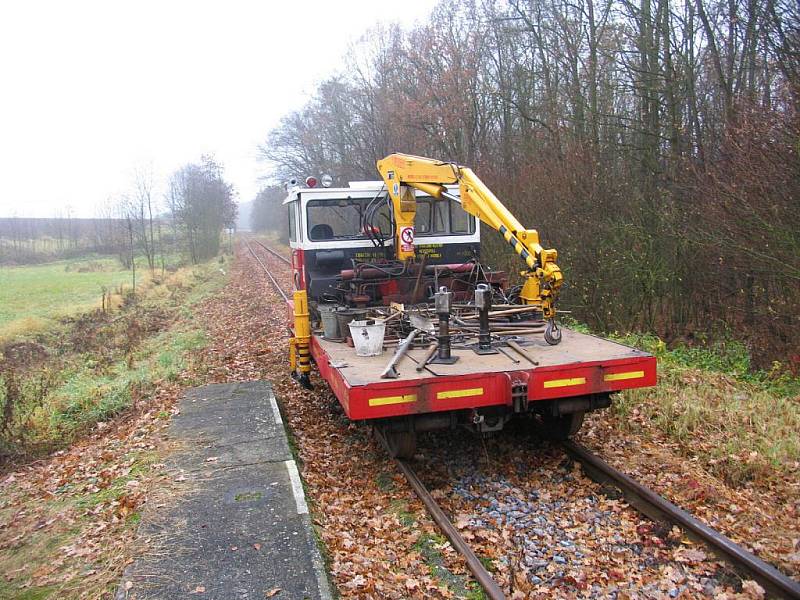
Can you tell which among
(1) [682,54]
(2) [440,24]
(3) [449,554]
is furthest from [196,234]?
(3) [449,554]

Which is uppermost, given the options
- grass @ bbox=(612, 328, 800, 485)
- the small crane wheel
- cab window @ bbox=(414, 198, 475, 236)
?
cab window @ bbox=(414, 198, 475, 236)

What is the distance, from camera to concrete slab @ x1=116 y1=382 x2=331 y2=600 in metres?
3.59

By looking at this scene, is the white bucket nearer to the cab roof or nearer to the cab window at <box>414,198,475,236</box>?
the cab roof

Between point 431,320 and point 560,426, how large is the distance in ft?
5.29

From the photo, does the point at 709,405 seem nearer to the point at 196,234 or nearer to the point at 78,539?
the point at 78,539

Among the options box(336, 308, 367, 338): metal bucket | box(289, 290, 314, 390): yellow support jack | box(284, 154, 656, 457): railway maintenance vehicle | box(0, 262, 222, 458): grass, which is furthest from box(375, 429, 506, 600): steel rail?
box(0, 262, 222, 458): grass

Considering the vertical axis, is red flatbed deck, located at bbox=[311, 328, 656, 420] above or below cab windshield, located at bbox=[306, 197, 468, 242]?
below

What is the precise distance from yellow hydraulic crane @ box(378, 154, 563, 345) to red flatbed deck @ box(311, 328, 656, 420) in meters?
0.62

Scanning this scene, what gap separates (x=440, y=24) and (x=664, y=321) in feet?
44.2

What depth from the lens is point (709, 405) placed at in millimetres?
6293

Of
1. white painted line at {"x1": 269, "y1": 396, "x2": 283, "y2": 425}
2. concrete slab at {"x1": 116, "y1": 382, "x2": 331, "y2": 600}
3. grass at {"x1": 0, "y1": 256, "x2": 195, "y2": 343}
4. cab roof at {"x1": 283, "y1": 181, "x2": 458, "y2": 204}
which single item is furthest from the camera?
grass at {"x1": 0, "y1": 256, "x2": 195, "y2": 343}

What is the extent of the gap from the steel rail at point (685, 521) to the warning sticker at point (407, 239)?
2.87 meters

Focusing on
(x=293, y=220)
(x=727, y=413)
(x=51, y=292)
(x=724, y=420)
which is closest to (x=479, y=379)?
(x=724, y=420)

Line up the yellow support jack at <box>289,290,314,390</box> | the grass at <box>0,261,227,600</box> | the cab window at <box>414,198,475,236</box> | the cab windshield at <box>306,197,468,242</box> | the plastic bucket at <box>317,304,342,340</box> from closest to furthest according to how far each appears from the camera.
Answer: the grass at <box>0,261,227,600</box> < the plastic bucket at <box>317,304,342,340</box> < the yellow support jack at <box>289,290,314,390</box> < the cab windshield at <box>306,197,468,242</box> < the cab window at <box>414,198,475,236</box>
